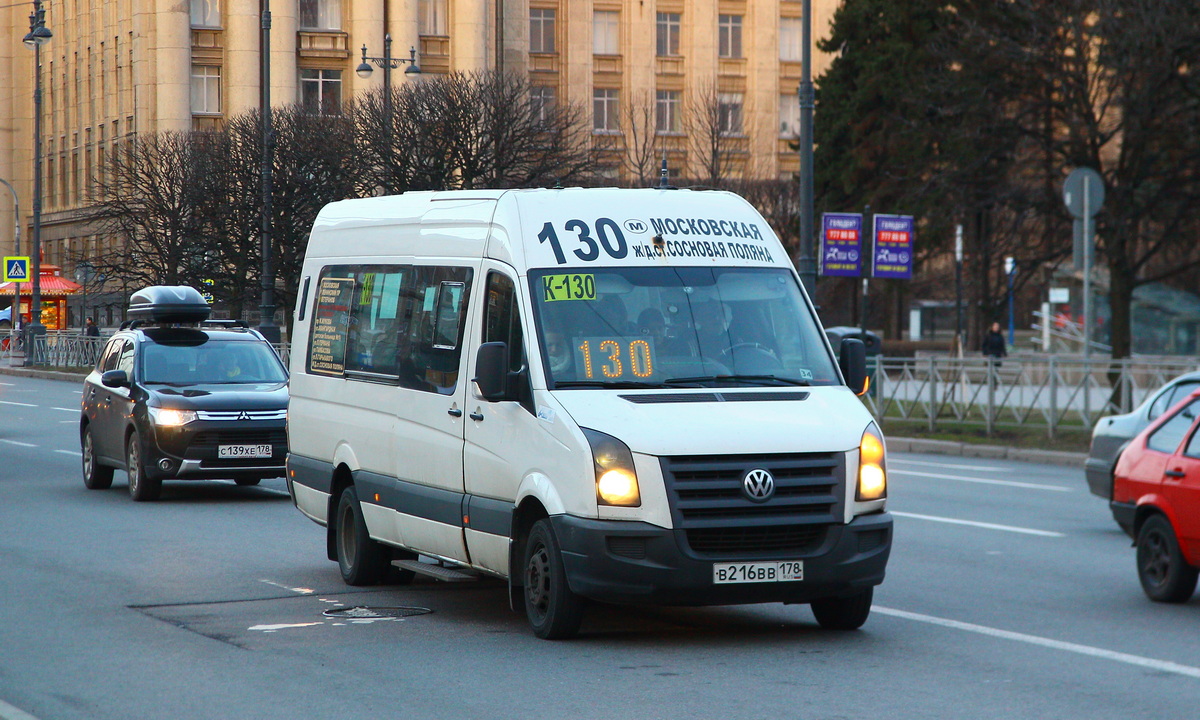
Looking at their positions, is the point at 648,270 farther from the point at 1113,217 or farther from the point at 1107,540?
the point at 1113,217

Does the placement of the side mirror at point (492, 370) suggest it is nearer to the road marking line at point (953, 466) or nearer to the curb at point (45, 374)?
the road marking line at point (953, 466)

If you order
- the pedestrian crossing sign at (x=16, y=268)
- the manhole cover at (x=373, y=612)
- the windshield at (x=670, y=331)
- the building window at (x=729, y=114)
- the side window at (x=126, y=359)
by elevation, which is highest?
the building window at (x=729, y=114)

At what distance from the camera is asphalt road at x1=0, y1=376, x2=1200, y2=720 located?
7277mm

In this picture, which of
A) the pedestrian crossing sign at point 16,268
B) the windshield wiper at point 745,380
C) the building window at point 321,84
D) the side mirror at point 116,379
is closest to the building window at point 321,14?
the building window at point 321,84

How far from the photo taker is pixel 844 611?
9.05 meters

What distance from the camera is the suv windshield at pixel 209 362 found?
690 inches

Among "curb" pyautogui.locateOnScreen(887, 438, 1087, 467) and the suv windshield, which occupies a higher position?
the suv windshield

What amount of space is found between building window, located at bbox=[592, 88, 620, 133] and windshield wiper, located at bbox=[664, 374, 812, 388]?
74.5m

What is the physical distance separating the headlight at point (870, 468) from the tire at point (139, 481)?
Result: 984 cm

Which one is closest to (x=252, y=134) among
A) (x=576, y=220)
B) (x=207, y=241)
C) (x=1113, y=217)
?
(x=207, y=241)

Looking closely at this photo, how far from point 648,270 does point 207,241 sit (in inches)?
1597

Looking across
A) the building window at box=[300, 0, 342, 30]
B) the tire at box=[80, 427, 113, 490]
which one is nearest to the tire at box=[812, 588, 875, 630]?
the tire at box=[80, 427, 113, 490]

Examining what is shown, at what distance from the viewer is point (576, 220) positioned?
9.41 metres

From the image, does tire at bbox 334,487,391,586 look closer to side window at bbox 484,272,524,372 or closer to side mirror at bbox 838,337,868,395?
side window at bbox 484,272,524,372
